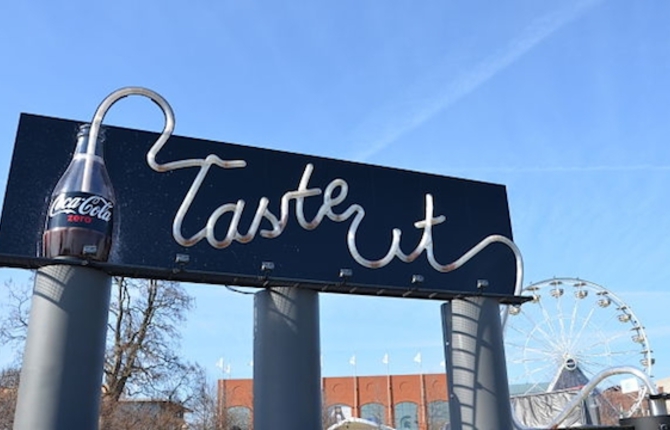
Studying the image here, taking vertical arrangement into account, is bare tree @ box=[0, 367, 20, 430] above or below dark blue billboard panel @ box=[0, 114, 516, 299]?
below

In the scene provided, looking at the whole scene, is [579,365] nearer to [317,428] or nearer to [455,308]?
[455,308]

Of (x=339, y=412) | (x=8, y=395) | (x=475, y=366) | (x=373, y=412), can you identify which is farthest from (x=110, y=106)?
(x=373, y=412)

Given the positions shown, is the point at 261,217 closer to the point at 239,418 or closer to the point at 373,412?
the point at 239,418

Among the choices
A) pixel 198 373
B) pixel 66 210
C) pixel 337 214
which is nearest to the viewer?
Answer: pixel 66 210

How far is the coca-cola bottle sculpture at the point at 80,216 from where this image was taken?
1202 cm

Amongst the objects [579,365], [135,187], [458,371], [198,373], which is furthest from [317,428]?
[579,365]

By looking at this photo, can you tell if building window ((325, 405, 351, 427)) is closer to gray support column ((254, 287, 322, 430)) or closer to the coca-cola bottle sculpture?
gray support column ((254, 287, 322, 430))

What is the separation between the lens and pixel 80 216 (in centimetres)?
1211

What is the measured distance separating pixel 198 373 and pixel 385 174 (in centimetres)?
1664

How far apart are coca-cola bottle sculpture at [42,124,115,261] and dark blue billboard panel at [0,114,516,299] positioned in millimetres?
56

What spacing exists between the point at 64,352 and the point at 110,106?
4.79 m

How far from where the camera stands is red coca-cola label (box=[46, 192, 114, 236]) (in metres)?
12.1

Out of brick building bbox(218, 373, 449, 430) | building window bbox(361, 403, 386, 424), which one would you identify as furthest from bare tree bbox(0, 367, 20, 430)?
building window bbox(361, 403, 386, 424)

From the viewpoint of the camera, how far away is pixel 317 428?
1339 cm
